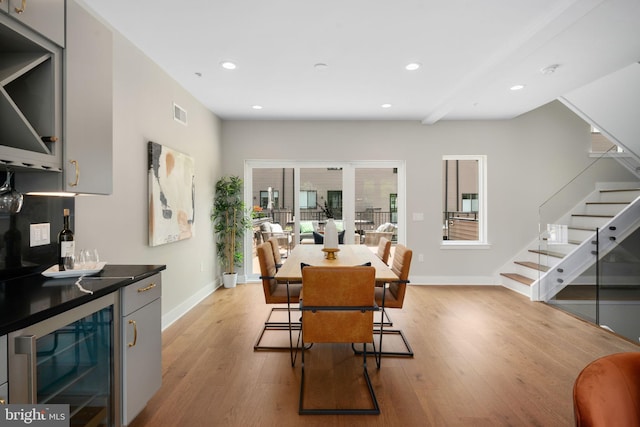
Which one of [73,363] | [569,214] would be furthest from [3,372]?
[569,214]

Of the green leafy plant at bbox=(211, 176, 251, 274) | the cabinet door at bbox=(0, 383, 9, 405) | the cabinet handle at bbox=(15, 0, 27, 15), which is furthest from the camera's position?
the green leafy plant at bbox=(211, 176, 251, 274)

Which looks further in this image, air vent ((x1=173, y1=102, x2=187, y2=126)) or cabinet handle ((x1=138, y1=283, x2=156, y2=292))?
air vent ((x1=173, y1=102, x2=187, y2=126))

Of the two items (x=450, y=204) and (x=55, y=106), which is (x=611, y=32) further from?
(x=55, y=106)

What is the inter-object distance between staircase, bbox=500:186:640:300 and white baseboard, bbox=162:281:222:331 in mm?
4666

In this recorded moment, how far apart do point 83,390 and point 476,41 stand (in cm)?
379

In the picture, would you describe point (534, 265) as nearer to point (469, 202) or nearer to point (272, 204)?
point (469, 202)

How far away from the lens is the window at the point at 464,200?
6.07m

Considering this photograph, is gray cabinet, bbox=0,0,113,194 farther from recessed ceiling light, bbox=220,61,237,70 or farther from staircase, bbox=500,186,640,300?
staircase, bbox=500,186,640,300

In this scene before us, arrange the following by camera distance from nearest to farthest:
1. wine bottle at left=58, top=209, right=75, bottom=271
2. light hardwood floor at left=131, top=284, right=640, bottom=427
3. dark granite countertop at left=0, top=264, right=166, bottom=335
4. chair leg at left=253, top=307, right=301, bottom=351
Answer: dark granite countertop at left=0, top=264, right=166, bottom=335 < wine bottle at left=58, top=209, right=75, bottom=271 < light hardwood floor at left=131, top=284, right=640, bottom=427 < chair leg at left=253, top=307, right=301, bottom=351

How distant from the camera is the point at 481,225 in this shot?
608cm

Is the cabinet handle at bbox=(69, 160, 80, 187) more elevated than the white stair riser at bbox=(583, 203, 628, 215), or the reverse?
the cabinet handle at bbox=(69, 160, 80, 187)

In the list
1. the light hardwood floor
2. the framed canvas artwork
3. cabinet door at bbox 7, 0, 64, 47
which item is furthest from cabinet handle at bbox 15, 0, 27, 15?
the light hardwood floor

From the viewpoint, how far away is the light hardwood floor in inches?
86.6

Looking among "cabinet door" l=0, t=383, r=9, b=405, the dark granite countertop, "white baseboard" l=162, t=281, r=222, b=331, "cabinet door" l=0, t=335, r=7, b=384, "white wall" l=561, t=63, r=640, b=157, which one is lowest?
"white baseboard" l=162, t=281, r=222, b=331
